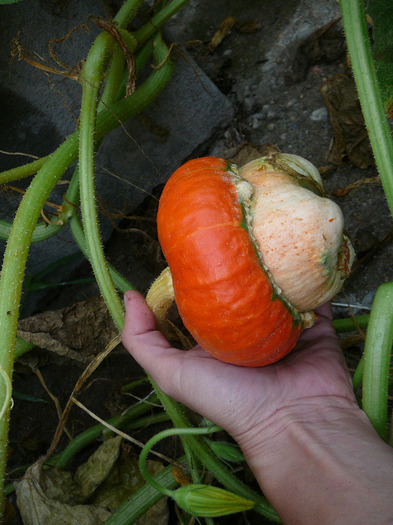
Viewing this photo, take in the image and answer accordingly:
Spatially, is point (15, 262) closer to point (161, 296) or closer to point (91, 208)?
point (91, 208)

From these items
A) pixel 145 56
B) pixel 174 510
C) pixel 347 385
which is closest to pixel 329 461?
pixel 347 385

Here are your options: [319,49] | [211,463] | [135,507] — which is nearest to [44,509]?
[135,507]

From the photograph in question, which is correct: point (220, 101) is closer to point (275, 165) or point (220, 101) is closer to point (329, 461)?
point (275, 165)

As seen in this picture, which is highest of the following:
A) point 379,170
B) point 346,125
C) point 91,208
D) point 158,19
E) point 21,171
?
point 158,19

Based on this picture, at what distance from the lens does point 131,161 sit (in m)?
2.24

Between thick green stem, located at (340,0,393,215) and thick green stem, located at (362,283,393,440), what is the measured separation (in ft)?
0.78

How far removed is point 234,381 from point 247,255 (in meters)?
0.36

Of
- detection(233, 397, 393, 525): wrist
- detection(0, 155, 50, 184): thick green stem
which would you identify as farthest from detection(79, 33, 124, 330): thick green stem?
detection(233, 397, 393, 525): wrist

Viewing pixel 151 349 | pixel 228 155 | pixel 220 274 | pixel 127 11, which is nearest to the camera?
pixel 220 274

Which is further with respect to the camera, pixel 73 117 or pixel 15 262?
pixel 73 117

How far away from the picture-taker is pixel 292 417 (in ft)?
3.95

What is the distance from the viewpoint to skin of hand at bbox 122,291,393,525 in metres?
0.99

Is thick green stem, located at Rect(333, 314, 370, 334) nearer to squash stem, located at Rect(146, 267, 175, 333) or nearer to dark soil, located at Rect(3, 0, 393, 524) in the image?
dark soil, located at Rect(3, 0, 393, 524)

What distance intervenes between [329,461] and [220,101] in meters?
1.79
